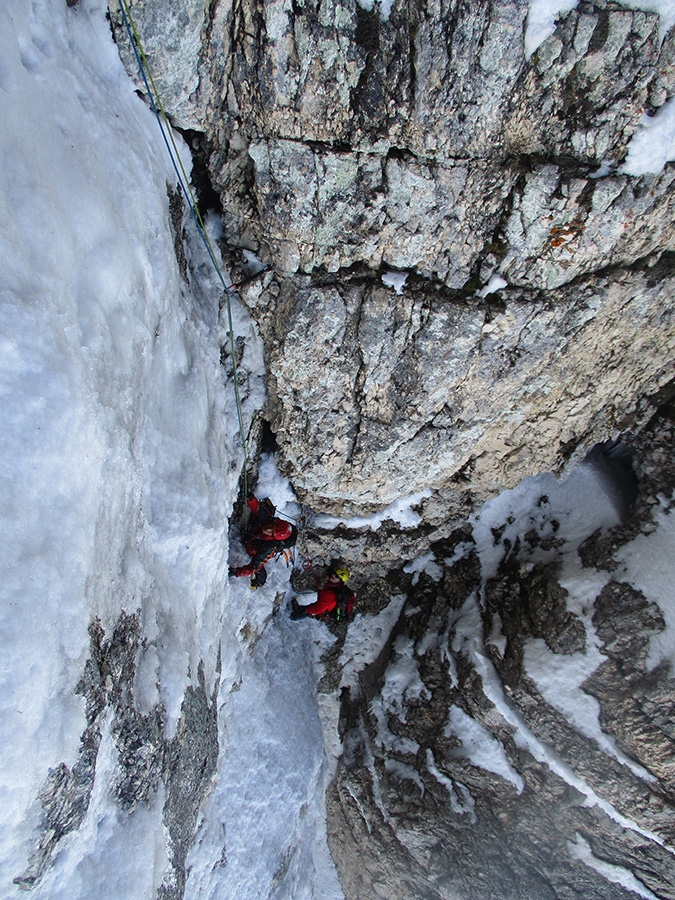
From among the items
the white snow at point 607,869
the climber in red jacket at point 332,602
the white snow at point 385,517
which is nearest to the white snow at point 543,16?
the white snow at point 385,517

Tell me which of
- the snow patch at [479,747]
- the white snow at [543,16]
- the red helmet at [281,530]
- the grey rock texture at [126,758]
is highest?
the white snow at [543,16]

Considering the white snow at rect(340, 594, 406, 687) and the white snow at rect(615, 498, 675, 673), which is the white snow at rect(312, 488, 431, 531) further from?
the white snow at rect(615, 498, 675, 673)

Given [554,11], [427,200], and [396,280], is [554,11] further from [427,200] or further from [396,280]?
[396,280]

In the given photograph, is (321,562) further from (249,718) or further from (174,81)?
(174,81)

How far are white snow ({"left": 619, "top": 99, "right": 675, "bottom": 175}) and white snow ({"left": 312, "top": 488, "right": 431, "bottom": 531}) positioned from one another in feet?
21.7

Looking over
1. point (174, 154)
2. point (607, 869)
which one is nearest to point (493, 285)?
point (174, 154)

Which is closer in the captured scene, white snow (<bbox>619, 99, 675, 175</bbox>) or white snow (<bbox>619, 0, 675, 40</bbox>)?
white snow (<bbox>619, 0, 675, 40</bbox>)

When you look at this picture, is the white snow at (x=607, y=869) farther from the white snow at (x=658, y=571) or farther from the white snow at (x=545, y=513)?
the white snow at (x=545, y=513)

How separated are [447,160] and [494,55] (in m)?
1.05

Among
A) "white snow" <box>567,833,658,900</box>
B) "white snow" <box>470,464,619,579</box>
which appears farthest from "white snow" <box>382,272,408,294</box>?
"white snow" <box>567,833,658,900</box>

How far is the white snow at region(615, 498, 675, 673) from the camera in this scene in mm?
9461

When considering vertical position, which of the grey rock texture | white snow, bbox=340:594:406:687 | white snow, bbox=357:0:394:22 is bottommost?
the grey rock texture

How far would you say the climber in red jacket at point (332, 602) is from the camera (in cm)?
1170

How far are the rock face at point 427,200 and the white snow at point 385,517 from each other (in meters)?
2.29
